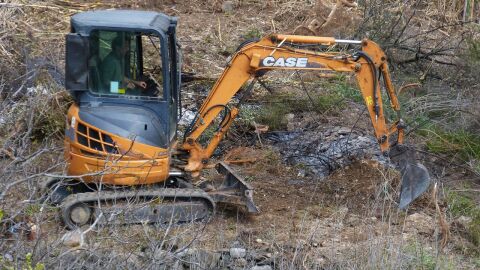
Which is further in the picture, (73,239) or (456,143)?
(456,143)

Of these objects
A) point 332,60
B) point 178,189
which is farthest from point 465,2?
point 178,189

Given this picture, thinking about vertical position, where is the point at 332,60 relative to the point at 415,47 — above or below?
above

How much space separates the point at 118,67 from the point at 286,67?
165 cm

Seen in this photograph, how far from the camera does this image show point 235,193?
27.5 ft

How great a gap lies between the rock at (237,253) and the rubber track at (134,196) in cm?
100

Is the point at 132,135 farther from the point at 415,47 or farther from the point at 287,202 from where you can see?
the point at 415,47

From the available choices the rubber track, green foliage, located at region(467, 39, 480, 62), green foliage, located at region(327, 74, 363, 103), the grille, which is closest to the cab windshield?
the grille

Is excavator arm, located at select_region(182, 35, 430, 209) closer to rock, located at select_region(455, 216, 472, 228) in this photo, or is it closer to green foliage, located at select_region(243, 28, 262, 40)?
rock, located at select_region(455, 216, 472, 228)

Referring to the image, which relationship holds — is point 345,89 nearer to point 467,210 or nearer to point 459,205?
point 459,205

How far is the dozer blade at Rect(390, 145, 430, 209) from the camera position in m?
8.31

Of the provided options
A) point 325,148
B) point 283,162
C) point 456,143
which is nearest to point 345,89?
point 325,148

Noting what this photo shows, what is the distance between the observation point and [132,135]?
7676 mm

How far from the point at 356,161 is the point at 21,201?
520 cm

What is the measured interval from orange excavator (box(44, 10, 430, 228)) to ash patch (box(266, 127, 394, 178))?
1481 mm
